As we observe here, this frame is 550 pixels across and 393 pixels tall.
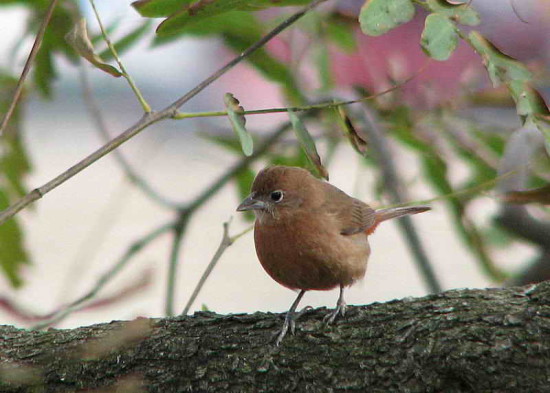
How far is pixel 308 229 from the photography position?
3.55 metres

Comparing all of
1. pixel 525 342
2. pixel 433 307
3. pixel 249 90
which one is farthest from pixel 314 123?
pixel 249 90

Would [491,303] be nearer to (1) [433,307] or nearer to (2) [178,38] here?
(1) [433,307]

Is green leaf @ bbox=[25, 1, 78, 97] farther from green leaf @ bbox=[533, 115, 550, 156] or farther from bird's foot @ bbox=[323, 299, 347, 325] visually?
green leaf @ bbox=[533, 115, 550, 156]

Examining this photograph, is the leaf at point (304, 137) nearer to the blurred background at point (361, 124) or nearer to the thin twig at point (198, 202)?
the blurred background at point (361, 124)

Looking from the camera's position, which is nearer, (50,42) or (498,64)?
(498,64)

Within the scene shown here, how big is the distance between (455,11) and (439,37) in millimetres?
94

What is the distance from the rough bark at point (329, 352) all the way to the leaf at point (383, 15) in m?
0.77

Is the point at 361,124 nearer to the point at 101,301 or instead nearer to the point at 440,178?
the point at 440,178

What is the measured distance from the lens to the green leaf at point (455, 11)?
2059 mm

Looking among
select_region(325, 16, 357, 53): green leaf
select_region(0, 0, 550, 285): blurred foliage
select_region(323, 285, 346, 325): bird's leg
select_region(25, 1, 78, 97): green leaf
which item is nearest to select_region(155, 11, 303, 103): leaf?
select_region(0, 0, 550, 285): blurred foliage

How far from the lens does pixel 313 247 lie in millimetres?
3449

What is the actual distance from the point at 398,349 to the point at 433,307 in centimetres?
17

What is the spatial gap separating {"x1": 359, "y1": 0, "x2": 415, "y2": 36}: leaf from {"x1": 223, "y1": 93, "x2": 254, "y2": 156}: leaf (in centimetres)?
37

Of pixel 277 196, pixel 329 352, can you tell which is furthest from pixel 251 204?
pixel 329 352
